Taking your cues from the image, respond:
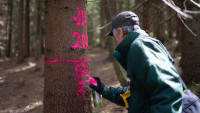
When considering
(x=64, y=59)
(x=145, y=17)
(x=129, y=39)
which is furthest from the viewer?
(x=145, y=17)

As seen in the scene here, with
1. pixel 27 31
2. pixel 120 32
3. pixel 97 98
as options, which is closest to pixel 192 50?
pixel 97 98

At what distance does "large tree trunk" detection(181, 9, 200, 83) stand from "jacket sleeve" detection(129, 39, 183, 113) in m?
4.11

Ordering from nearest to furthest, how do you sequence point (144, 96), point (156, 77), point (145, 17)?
1. point (156, 77)
2. point (144, 96)
3. point (145, 17)

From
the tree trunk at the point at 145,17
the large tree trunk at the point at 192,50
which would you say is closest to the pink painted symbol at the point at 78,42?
the large tree trunk at the point at 192,50

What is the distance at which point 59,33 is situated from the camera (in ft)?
7.93

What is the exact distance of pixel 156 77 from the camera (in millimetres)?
1479

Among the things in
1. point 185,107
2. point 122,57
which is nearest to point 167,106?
point 185,107

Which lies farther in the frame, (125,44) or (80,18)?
(80,18)

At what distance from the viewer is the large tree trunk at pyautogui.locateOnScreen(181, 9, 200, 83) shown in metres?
5.16

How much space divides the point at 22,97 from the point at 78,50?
5.14 metres

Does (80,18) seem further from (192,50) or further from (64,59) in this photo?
(192,50)

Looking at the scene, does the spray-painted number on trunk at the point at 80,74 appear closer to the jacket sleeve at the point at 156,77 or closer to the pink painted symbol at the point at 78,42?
the pink painted symbol at the point at 78,42

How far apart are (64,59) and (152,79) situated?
1267 mm

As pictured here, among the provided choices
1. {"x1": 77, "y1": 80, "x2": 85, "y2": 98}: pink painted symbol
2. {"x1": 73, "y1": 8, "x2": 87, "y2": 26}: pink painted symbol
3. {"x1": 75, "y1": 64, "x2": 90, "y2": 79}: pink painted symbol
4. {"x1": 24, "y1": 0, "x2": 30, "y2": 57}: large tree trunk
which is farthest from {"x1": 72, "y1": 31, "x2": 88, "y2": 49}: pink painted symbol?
{"x1": 24, "y1": 0, "x2": 30, "y2": 57}: large tree trunk
